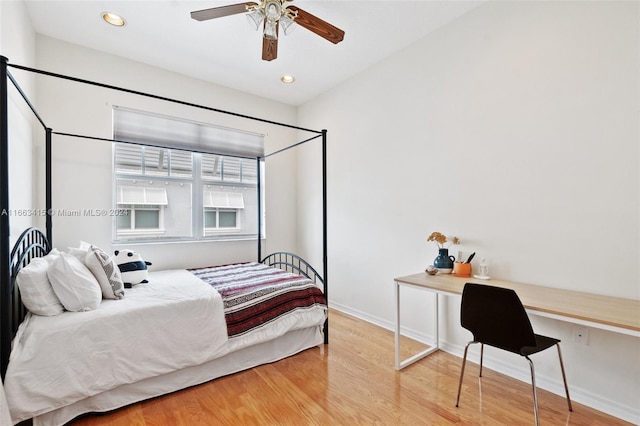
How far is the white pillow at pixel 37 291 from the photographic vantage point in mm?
1691

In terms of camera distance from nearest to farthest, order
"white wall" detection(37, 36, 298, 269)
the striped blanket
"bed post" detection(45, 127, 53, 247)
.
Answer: the striped blanket < "bed post" detection(45, 127, 53, 247) < "white wall" detection(37, 36, 298, 269)

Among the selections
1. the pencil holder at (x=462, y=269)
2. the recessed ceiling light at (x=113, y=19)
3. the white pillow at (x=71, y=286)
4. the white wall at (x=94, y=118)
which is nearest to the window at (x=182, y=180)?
the white wall at (x=94, y=118)

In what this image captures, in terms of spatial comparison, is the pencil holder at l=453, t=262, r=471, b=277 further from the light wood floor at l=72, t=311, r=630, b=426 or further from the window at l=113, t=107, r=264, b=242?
the window at l=113, t=107, r=264, b=242

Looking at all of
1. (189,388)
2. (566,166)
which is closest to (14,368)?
(189,388)

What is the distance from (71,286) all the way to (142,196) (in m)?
1.71

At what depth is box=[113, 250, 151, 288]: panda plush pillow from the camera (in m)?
2.49

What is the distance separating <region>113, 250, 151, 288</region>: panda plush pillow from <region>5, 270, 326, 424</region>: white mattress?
0.11 m

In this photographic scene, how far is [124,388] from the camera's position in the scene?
185cm

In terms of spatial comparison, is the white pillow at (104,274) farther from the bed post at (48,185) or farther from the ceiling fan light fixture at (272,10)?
the ceiling fan light fixture at (272,10)

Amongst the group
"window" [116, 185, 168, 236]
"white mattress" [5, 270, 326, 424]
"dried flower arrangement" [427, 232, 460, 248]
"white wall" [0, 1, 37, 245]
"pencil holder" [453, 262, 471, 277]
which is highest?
"white wall" [0, 1, 37, 245]

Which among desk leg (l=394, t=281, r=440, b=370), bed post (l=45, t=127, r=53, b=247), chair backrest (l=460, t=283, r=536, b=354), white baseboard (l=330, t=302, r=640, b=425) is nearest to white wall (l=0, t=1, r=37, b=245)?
bed post (l=45, t=127, r=53, b=247)

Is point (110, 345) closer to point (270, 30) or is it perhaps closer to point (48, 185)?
point (48, 185)

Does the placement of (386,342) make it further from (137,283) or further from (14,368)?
(14,368)

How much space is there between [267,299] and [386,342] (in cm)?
122
